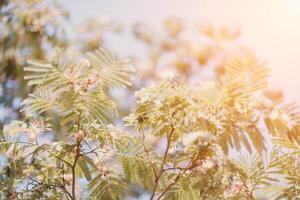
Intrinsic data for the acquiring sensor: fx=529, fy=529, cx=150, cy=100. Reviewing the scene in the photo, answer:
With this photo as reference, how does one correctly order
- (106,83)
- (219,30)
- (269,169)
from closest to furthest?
(106,83)
(269,169)
(219,30)

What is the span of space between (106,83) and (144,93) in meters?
0.22

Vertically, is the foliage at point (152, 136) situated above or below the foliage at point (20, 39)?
below

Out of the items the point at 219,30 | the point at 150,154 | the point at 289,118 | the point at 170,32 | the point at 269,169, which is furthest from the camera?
the point at 170,32

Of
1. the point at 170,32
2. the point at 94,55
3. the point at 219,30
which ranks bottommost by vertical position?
the point at 94,55

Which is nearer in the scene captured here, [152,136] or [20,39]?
[152,136]

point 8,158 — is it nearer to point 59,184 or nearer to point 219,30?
point 59,184

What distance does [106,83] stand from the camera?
2.96 meters

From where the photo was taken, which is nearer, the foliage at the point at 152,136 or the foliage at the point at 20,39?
the foliage at the point at 152,136

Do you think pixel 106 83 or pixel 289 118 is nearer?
pixel 289 118

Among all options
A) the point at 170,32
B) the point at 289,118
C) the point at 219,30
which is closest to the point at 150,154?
the point at 289,118

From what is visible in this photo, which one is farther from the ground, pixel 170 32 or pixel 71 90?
pixel 170 32

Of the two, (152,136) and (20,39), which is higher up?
(20,39)

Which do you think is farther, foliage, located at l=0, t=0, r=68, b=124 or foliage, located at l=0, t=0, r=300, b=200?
foliage, located at l=0, t=0, r=68, b=124

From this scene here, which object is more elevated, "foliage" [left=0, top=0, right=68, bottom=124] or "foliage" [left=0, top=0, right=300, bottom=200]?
"foliage" [left=0, top=0, right=68, bottom=124]
